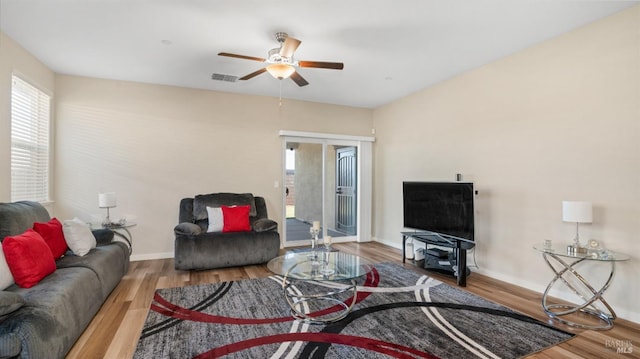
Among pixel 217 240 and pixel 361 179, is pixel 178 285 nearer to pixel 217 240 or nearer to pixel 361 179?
pixel 217 240

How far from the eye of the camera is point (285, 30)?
3.15m

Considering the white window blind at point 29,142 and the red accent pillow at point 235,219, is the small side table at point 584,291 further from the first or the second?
the white window blind at point 29,142

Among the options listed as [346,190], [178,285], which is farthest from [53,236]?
[346,190]

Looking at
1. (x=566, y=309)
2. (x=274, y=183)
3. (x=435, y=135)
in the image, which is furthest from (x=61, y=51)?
(x=566, y=309)

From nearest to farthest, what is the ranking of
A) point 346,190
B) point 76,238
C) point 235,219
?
1. point 76,238
2. point 235,219
3. point 346,190

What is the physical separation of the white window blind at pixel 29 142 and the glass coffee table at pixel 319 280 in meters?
3.27

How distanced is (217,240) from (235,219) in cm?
46

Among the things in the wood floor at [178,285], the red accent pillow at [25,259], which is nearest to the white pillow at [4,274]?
the red accent pillow at [25,259]

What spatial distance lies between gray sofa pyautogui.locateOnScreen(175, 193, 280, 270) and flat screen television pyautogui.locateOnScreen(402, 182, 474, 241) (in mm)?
2097

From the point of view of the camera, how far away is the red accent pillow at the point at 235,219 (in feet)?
15.1

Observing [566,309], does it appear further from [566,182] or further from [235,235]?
[235,235]

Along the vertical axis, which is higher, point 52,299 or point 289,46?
point 289,46

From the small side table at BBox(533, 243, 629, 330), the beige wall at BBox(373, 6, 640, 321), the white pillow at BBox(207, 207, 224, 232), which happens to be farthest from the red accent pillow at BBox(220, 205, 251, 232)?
the small side table at BBox(533, 243, 629, 330)

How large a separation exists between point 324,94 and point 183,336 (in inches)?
167
